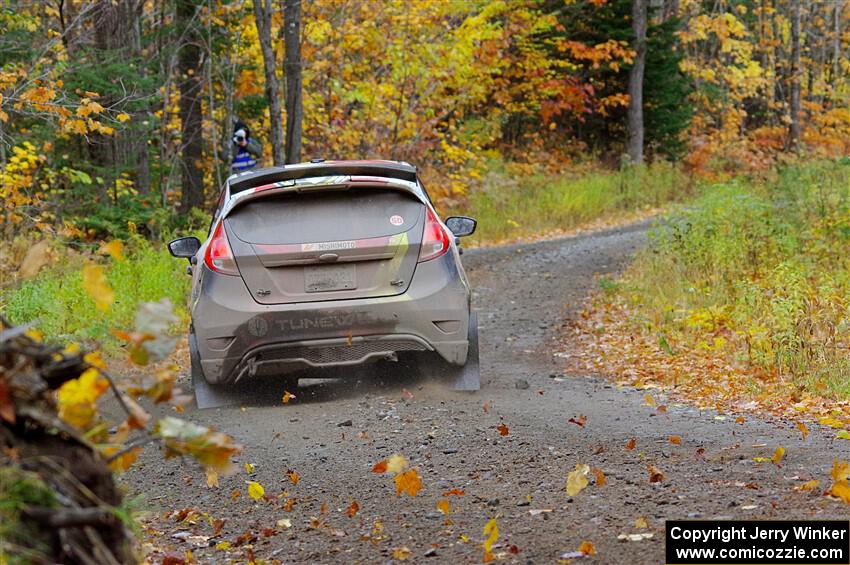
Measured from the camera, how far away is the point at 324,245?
7.90 metres

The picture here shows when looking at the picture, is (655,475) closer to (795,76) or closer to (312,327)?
(312,327)

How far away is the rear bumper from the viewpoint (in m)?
7.86

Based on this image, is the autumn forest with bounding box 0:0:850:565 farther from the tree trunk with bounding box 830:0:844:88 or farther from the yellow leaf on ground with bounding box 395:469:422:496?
the tree trunk with bounding box 830:0:844:88

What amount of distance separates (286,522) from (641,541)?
1.79 meters

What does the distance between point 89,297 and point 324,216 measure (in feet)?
19.4

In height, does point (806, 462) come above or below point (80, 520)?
below

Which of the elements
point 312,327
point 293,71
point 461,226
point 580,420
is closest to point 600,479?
point 580,420

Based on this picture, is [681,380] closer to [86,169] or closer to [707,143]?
[86,169]

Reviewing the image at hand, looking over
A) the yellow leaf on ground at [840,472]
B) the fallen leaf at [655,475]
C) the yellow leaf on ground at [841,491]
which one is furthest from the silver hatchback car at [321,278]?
the yellow leaf on ground at [841,491]

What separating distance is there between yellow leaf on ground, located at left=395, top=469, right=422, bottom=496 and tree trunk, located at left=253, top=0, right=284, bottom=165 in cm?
1372

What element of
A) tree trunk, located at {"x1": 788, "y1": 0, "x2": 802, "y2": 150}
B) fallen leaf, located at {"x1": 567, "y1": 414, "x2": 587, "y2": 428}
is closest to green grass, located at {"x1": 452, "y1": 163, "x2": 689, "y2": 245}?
tree trunk, located at {"x1": 788, "y1": 0, "x2": 802, "y2": 150}

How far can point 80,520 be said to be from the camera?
7.63 ft

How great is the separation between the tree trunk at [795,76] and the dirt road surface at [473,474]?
29970 mm

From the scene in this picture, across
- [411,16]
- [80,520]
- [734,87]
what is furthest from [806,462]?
[734,87]
